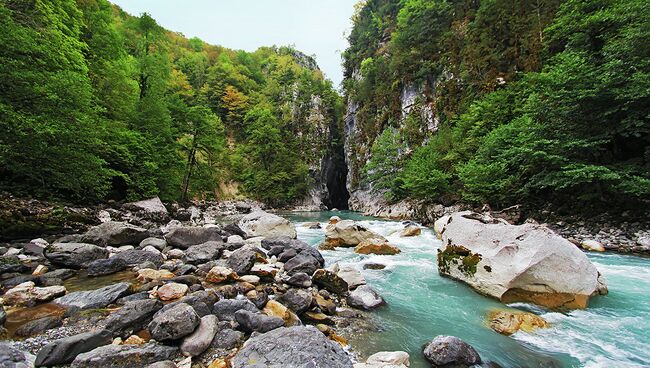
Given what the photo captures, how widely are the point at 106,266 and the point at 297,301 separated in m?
3.50

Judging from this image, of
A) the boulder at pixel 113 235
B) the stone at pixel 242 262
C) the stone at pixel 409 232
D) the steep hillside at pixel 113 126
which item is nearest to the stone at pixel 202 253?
the stone at pixel 242 262

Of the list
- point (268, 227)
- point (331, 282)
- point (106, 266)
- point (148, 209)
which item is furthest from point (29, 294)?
point (148, 209)

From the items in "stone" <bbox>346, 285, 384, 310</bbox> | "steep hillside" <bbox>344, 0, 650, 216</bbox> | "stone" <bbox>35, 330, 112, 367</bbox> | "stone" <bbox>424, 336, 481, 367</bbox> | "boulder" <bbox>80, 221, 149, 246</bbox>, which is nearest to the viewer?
"stone" <bbox>35, 330, 112, 367</bbox>

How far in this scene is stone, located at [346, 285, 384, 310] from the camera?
4.51 metres

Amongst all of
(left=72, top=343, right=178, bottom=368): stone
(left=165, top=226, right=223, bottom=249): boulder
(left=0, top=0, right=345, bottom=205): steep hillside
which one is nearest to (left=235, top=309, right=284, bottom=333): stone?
(left=72, top=343, right=178, bottom=368): stone

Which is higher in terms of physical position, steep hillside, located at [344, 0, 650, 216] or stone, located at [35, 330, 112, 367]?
steep hillside, located at [344, 0, 650, 216]

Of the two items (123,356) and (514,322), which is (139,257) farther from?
(514,322)

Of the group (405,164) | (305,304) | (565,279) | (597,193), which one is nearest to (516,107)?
(597,193)

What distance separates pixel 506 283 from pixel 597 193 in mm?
7212

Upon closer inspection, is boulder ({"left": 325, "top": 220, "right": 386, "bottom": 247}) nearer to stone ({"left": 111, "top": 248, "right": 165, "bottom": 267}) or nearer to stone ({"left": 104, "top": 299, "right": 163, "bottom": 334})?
stone ({"left": 111, "top": 248, "right": 165, "bottom": 267})

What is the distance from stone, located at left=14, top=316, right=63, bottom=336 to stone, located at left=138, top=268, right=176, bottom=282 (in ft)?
4.63

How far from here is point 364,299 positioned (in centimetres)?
462

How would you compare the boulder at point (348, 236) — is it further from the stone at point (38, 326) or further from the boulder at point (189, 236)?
the stone at point (38, 326)

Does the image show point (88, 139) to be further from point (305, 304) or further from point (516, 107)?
point (516, 107)
